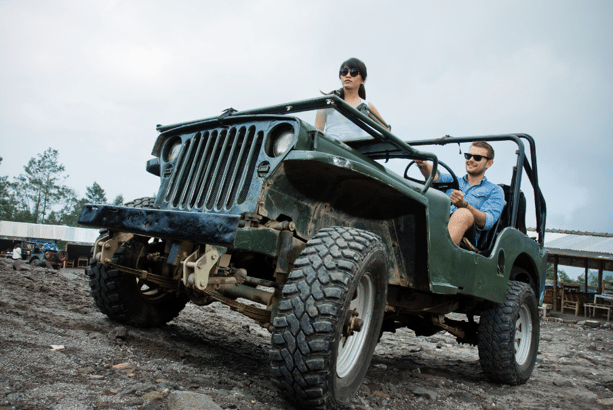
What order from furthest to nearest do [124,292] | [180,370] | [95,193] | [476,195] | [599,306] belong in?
[95,193], [599,306], [476,195], [124,292], [180,370]

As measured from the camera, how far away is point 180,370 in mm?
2775

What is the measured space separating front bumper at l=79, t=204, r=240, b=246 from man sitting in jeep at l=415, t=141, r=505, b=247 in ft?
7.08

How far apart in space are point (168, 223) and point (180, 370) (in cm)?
92

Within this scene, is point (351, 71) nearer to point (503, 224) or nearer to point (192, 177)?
point (192, 177)

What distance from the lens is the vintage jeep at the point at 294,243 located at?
2252 mm

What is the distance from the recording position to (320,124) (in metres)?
3.75

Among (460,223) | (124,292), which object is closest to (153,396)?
(124,292)

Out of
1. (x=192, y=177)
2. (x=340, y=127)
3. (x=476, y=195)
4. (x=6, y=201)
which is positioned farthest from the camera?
(x=6, y=201)

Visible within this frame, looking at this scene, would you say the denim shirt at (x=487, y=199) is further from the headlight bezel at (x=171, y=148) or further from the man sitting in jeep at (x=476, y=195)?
the headlight bezel at (x=171, y=148)

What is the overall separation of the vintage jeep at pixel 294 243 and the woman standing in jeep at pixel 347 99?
0.26 meters

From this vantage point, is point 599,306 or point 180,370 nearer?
point 180,370

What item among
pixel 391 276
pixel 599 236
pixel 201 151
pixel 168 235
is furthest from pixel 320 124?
pixel 599 236

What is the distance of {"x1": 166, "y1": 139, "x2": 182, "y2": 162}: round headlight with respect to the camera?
10.7 feet

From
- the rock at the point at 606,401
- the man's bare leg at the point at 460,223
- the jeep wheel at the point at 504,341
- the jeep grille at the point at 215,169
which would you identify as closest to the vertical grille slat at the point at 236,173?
the jeep grille at the point at 215,169
